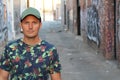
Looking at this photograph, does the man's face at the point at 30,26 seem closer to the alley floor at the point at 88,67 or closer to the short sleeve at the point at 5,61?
the short sleeve at the point at 5,61

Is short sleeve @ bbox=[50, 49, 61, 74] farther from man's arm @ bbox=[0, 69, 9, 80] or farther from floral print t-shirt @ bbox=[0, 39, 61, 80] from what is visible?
man's arm @ bbox=[0, 69, 9, 80]

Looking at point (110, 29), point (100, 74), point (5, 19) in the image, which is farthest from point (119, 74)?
point (5, 19)

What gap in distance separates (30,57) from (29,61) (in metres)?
0.03

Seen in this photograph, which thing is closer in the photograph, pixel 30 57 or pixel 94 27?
pixel 30 57

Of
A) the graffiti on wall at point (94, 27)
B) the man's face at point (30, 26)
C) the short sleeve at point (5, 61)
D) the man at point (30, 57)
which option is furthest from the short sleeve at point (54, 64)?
the graffiti on wall at point (94, 27)

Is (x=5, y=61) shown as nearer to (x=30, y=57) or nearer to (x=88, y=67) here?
(x=30, y=57)

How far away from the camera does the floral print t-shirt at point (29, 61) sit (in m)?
2.82

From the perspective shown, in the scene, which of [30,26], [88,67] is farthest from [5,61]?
[88,67]

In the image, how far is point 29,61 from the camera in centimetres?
282

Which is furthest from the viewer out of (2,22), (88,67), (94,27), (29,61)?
(2,22)

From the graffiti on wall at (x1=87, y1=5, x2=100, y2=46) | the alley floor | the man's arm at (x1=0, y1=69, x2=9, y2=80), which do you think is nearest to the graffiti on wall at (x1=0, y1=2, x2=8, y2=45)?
the graffiti on wall at (x1=87, y1=5, x2=100, y2=46)

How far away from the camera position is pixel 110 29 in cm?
1274

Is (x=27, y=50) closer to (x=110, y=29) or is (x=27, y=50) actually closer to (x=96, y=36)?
(x=110, y=29)

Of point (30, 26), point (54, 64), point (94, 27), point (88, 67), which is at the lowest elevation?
point (88, 67)
